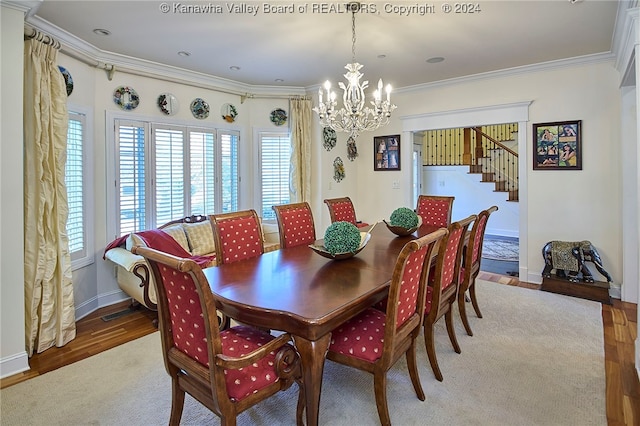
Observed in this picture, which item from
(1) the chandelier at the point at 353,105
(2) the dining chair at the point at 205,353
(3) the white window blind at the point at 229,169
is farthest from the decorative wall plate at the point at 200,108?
(2) the dining chair at the point at 205,353

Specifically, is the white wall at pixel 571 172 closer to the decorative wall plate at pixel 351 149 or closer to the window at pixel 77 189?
the decorative wall plate at pixel 351 149

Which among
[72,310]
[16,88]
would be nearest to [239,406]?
[72,310]

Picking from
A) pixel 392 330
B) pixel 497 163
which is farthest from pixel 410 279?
pixel 497 163

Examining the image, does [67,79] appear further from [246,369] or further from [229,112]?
[246,369]

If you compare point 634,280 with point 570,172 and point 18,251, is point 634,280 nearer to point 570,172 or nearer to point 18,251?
point 570,172

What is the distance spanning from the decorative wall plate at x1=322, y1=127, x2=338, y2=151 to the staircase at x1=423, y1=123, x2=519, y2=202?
3395 millimetres

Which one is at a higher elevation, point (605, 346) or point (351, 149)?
point (351, 149)

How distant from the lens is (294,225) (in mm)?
3277

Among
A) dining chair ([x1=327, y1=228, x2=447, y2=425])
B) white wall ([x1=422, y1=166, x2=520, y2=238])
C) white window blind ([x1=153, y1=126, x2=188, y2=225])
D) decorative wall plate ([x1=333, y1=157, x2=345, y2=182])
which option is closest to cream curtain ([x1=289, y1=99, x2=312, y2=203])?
decorative wall plate ([x1=333, y1=157, x2=345, y2=182])

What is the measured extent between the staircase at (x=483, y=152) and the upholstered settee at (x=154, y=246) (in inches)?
224

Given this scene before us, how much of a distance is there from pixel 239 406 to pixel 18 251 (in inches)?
83.5

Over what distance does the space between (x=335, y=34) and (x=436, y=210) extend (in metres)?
2.19

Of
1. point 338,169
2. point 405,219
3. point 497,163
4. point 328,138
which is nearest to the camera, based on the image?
point 405,219

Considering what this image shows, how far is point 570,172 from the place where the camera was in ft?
13.6
